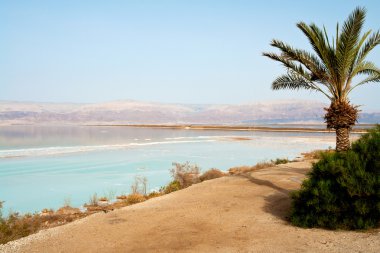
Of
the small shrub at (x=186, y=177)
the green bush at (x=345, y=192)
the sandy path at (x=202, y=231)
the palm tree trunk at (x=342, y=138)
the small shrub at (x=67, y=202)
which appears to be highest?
the palm tree trunk at (x=342, y=138)

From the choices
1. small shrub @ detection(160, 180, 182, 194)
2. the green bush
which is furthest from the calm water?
the green bush

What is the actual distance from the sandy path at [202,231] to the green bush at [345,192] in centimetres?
31

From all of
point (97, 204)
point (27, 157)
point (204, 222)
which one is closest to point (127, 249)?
point (204, 222)

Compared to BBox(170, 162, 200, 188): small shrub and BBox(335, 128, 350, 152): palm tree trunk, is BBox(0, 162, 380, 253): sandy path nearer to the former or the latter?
BBox(335, 128, 350, 152): palm tree trunk

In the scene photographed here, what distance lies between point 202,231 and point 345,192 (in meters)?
3.18

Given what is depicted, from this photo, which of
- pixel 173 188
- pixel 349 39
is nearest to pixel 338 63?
pixel 349 39

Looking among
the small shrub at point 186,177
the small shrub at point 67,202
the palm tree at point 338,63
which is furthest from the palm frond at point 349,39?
the small shrub at point 67,202

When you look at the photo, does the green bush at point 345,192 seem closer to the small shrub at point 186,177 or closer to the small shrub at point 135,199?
the small shrub at point 135,199

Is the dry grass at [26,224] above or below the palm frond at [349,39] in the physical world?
below

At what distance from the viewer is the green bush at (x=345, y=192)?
7.83 metres

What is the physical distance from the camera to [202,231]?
8.66 m

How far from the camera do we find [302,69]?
15922 mm

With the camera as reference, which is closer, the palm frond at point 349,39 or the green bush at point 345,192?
the green bush at point 345,192

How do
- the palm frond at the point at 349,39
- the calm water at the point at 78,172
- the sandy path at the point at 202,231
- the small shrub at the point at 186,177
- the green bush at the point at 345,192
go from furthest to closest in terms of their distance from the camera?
the small shrub at the point at 186,177, the calm water at the point at 78,172, the palm frond at the point at 349,39, the green bush at the point at 345,192, the sandy path at the point at 202,231
